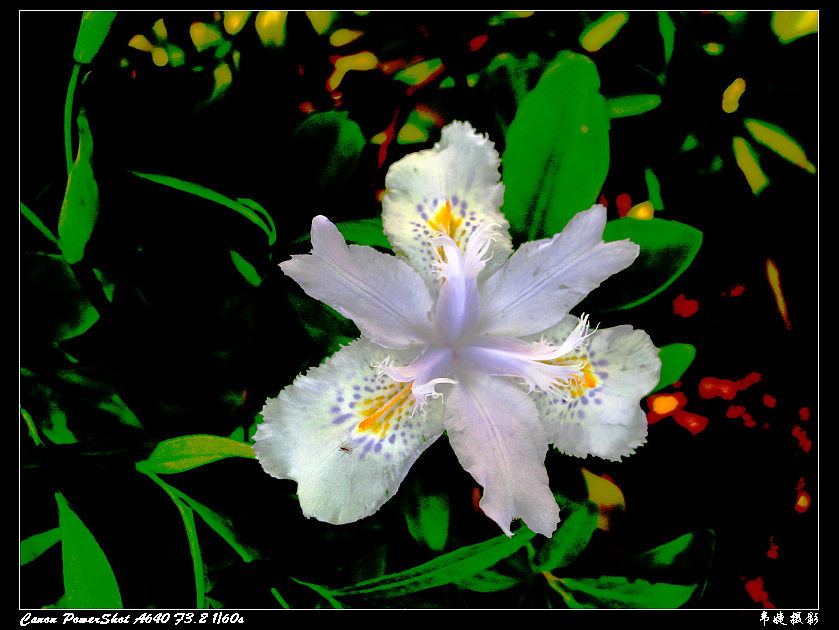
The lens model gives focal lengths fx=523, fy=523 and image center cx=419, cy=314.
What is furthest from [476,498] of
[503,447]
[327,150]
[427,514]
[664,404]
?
[327,150]

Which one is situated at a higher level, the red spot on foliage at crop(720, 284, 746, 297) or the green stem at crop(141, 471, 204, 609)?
the red spot on foliage at crop(720, 284, 746, 297)

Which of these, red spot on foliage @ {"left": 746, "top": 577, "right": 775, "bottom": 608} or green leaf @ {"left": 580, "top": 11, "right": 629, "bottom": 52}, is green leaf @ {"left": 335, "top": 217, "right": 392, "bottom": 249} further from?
red spot on foliage @ {"left": 746, "top": 577, "right": 775, "bottom": 608}

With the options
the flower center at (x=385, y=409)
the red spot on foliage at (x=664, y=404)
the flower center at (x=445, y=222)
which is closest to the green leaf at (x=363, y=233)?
the flower center at (x=445, y=222)

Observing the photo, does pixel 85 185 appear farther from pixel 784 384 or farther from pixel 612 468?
pixel 784 384

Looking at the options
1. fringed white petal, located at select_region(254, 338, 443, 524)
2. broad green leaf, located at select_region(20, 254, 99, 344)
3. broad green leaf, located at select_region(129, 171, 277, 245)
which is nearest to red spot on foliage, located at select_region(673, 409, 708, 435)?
fringed white petal, located at select_region(254, 338, 443, 524)

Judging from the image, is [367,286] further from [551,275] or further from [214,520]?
[214,520]

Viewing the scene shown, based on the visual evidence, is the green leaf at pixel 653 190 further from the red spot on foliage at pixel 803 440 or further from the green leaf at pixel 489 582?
the green leaf at pixel 489 582
